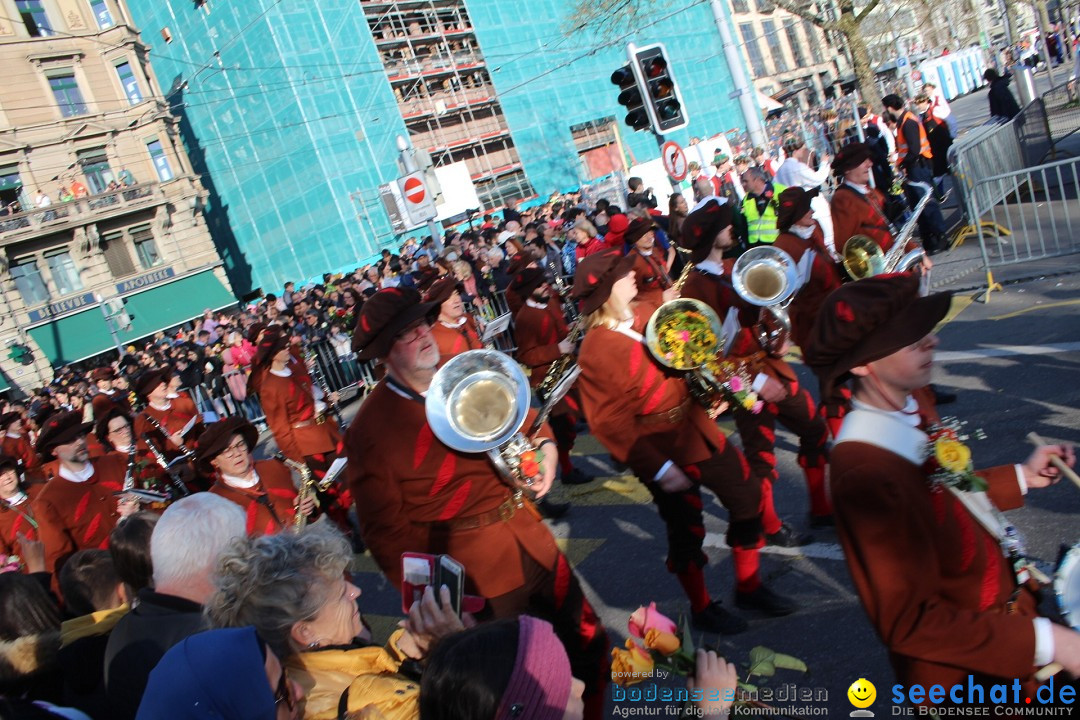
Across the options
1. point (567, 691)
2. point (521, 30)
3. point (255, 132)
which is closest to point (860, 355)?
point (567, 691)

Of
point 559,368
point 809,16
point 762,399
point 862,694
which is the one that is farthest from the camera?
point 809,16

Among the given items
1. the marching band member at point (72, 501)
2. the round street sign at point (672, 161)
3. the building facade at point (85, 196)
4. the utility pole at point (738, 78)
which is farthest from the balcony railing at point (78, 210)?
the marching band member at point (72, 501)

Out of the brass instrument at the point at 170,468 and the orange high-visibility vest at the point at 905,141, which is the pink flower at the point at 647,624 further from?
the orange high-visibility vest at the point at 905,141

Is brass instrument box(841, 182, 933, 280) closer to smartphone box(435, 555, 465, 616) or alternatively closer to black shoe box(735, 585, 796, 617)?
black shoe box(735, 585, 796, 617)

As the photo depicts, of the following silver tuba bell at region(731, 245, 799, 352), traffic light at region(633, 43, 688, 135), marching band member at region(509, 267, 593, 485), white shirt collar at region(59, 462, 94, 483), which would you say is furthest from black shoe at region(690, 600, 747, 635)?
traffic light at region(633, 43, 688, 135)

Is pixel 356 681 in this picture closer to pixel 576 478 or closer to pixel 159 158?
pixel 576 478

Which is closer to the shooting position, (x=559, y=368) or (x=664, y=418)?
(x=664, y=418)

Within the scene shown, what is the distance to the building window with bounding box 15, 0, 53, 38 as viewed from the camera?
37531mm

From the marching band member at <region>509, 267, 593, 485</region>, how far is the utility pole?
231 inches

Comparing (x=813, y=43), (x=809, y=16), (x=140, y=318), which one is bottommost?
(x=140, y=318)

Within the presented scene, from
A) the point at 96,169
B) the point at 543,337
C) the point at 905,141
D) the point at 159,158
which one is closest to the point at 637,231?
the point at 543,337

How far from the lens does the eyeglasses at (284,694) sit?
2.04m

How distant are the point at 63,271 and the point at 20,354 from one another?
15.1 ft

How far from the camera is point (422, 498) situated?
3.26 m
